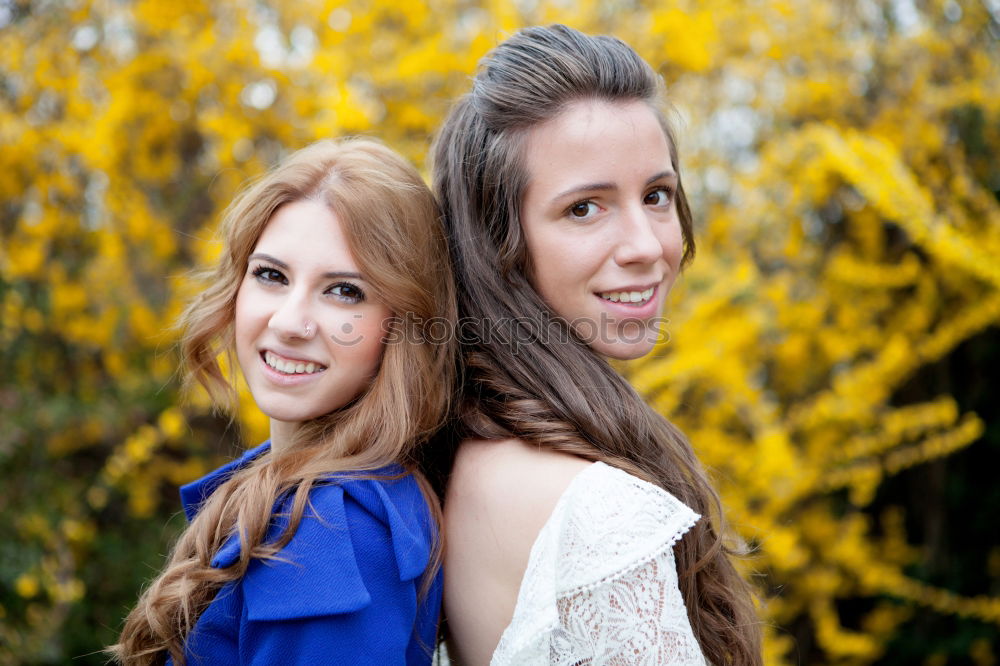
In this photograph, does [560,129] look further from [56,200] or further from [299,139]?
[56,200]

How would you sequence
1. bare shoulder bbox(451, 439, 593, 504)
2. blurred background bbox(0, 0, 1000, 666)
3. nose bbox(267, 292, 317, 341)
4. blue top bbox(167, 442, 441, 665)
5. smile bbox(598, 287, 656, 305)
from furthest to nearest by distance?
blurred background bbox(0, 0, 1000, 666) < smile bbox(598, 287, 656, 305) < nose bbox(267, 292, 317, 341) < bare shoulder bbox(451, 439, 593, 504) < blue top bbox(167, 442, 441, 665)

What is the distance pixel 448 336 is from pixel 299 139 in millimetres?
2032

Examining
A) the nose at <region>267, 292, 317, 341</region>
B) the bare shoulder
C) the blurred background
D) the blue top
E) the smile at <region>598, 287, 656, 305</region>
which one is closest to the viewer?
the blue top

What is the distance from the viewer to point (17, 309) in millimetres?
3324

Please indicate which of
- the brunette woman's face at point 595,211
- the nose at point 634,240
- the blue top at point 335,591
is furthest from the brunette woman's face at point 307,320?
the nose at point 634,240

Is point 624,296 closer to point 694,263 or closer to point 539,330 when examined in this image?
point 539,330

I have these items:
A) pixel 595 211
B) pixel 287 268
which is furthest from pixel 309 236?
pixel 595 211

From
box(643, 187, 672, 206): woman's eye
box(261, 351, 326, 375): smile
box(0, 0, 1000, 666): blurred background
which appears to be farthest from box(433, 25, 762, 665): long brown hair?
box(0, 0, 1000, 666): blurred background

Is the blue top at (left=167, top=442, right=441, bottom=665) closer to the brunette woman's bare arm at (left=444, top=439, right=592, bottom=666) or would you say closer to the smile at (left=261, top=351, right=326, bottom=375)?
the brunette woman's bare arm at (left=444, top=439, right=592, bottom=666)

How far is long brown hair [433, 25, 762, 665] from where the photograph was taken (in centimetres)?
145

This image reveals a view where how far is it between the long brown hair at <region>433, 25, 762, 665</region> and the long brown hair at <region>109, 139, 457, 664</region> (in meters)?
0.07

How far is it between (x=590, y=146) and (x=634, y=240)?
191 mm

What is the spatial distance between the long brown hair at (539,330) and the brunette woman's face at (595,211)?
29 mm

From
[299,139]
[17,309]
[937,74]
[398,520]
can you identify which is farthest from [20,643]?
[937,74]
